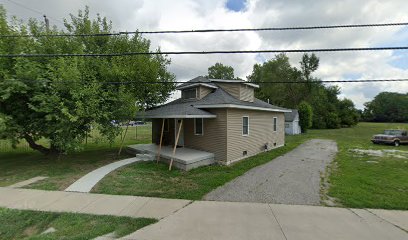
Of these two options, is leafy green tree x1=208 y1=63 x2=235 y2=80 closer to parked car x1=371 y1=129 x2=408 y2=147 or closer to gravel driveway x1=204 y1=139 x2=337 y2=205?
parked car x1=371 y1=129 x2=408 y2=147

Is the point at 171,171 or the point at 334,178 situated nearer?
the point at 334,178

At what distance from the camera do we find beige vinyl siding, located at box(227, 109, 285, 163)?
1188 centimetres

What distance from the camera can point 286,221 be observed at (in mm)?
5078

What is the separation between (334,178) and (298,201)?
364cm

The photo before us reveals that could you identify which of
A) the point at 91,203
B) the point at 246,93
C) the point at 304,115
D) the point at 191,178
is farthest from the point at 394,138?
the point at 91,203

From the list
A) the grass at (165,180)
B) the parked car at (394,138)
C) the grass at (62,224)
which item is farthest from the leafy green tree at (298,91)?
the grass at (62,224)

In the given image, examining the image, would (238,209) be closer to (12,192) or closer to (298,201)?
(298,201)

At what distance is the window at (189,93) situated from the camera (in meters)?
14.6

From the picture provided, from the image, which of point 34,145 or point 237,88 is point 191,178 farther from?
point 34,145

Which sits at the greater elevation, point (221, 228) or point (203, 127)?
point (203, 127)

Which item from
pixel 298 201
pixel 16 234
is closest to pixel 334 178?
pixel 298 201

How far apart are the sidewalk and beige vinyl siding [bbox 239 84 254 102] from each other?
385 inches

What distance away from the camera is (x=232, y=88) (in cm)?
1502

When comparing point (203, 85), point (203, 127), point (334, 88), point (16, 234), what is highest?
point (334, 88)
